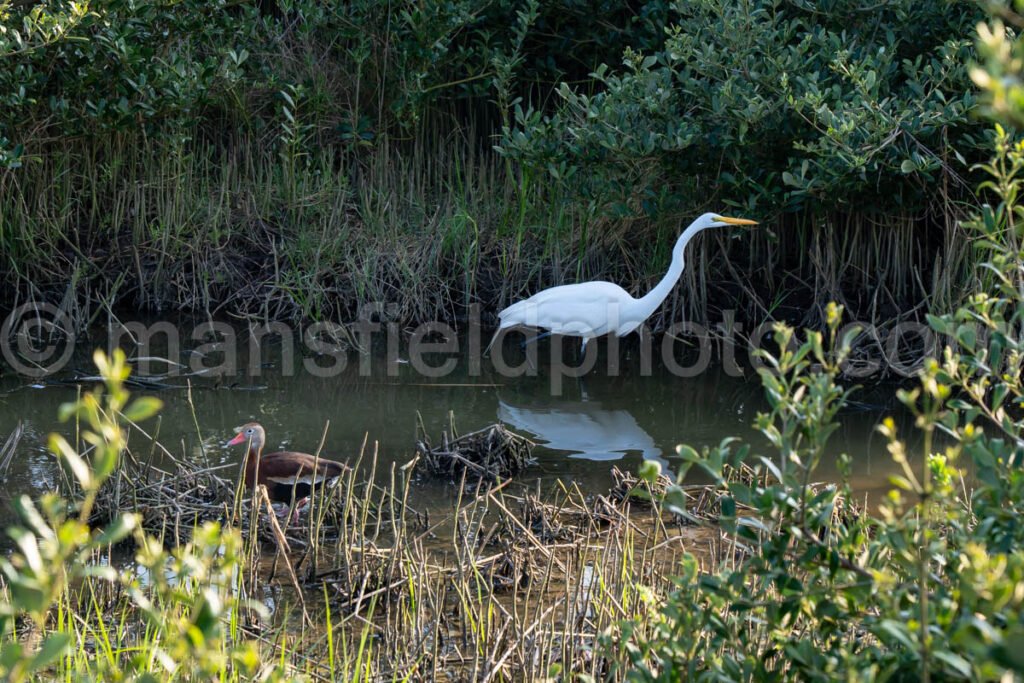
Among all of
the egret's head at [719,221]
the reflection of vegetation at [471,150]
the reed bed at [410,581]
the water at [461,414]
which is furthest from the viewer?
the egret's head at [719,221]

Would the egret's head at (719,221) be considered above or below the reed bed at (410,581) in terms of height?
above

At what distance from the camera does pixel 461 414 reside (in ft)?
21.2

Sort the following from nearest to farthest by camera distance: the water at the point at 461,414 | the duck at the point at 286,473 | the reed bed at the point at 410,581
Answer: the reed bed at the point at 410,581 → the duck at the point at 286,473 → the water at the point at 461,414

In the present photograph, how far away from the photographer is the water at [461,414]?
5.46 m

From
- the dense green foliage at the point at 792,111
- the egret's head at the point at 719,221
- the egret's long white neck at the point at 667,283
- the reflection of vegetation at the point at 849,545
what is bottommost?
the reflection of vegetation at the point at 849,545

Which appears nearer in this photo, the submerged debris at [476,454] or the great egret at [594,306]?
the submerged debris at [476,454]

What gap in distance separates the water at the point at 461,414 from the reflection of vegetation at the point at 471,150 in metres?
0.98

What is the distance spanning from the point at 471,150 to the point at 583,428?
3521mm

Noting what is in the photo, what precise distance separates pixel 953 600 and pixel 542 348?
6.60 m

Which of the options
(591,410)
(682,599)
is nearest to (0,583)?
(682,599)

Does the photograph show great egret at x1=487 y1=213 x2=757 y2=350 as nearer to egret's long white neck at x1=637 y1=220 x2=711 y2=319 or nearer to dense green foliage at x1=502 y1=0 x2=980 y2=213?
egret's long white neck at x1=637 y1=220 x2=711 y2=319

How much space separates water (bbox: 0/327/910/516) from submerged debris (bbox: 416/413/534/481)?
0.14m

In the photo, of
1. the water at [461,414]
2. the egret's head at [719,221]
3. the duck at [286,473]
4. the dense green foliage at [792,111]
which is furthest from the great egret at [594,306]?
the duck at [286,473]

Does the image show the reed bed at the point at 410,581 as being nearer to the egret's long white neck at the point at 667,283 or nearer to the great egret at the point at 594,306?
the great egret at the point at 594,306
